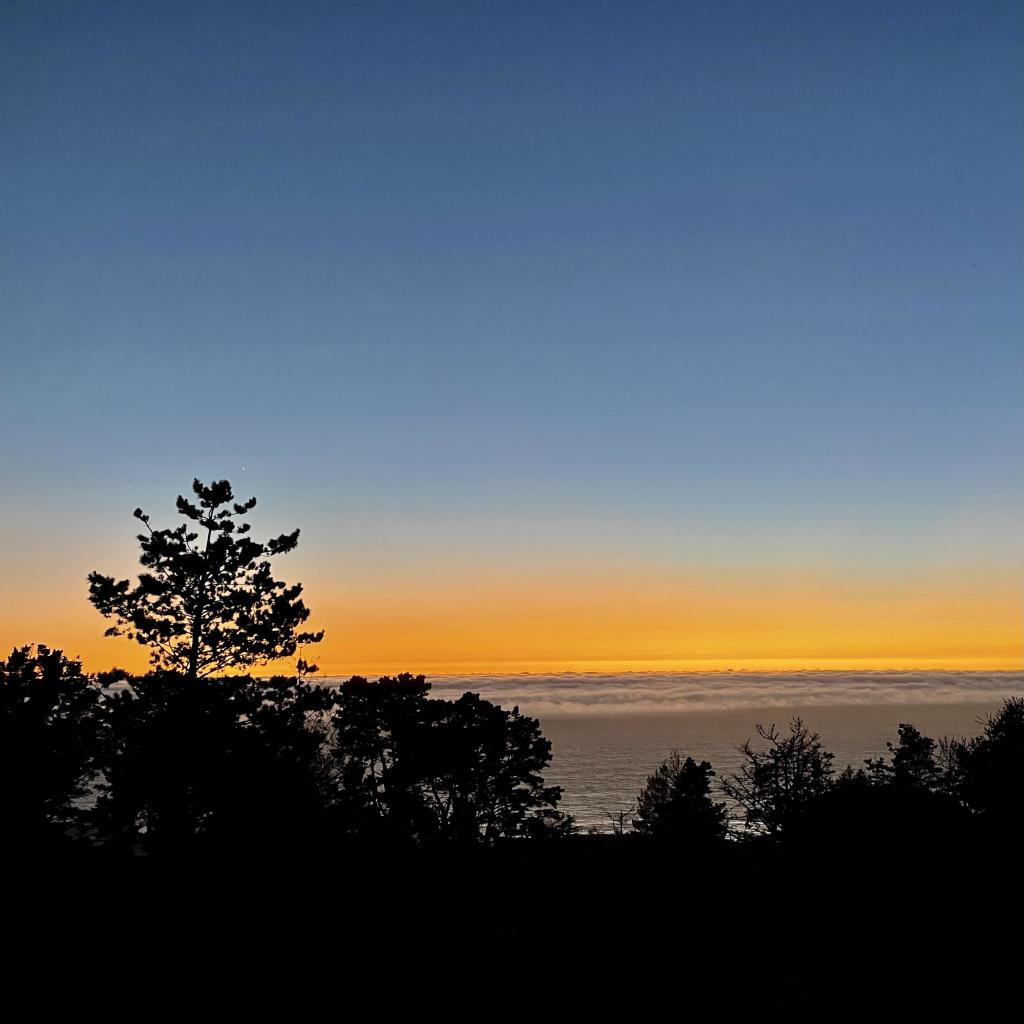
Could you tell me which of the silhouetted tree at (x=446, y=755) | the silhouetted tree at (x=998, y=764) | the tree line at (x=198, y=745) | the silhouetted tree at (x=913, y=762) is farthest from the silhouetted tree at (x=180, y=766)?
the silhouetted tree at (x=913, y=762)

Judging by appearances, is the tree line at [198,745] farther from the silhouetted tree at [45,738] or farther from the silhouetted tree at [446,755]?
the silhouetted tree at [446,755]

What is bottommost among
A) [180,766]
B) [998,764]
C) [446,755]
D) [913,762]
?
[913,762]

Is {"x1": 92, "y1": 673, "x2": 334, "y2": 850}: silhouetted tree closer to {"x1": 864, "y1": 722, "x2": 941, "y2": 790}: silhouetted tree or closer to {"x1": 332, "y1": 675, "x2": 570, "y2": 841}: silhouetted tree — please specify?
{"x1": 332, "y1": 675, "x2": 570, "y2": 841}: silhouetted tree

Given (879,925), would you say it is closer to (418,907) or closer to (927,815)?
(927,815)

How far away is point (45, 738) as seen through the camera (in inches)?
1462

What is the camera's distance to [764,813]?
254 feet

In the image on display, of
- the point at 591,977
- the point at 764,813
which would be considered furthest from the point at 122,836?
the point at 764,813

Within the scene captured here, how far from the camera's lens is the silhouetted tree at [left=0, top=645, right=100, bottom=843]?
3453 cm

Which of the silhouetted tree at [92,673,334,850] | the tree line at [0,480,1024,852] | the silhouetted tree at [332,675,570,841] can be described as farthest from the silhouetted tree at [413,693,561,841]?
the silhouetted tree at [92,673,334,850]

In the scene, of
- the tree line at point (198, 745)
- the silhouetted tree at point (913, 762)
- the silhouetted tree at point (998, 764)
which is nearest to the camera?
the tree line at point (198, 745)

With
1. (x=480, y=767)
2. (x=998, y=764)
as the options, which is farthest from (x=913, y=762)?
(x=480, y=767)

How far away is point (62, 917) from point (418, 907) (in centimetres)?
1041

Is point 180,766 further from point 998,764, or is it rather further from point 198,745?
point 998,764

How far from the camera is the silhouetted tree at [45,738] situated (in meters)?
34.5
